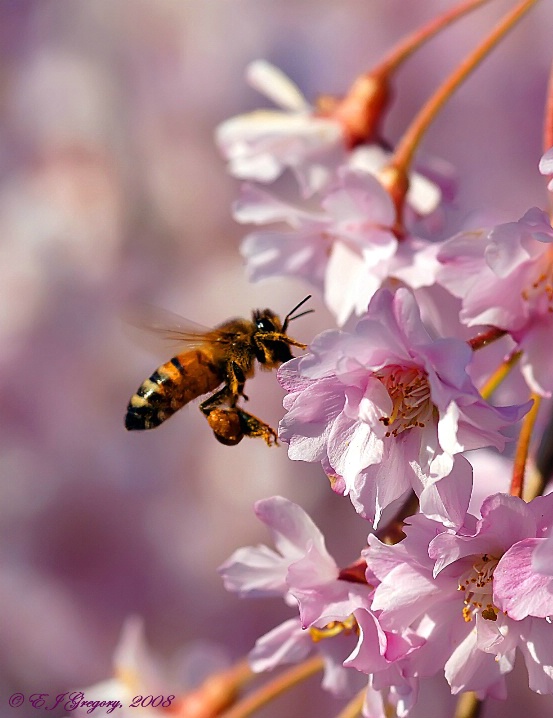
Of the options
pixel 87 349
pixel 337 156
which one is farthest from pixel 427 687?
pixel 337 156

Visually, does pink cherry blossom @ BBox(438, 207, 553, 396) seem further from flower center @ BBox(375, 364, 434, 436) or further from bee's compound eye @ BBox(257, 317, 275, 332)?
bee's compound eye @ BBox(257, 317, 275, 332)

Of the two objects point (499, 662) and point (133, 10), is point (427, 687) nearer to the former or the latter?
point (499, 662)

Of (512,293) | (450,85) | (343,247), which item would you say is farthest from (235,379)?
(450,85)

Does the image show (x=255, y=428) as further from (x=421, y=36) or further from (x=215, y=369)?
(x=421, y=36)

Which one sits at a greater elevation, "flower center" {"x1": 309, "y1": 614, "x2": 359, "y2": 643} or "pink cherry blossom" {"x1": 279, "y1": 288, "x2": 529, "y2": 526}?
"pink cherry blossom" {"x1": 279, "y1": 288, "x2": 529, "y2": 526}

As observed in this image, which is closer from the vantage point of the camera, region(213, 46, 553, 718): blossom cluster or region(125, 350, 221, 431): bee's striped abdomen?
region(213, 46, 553, 718): blossom cluster

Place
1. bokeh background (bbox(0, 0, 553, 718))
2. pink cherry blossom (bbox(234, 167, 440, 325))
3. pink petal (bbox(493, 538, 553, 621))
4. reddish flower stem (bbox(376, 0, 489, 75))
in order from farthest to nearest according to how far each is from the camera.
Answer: bokeh background (bbox(0, 0, 553, 718)) → reddish flower stem (bbox(376, 0, 489, 75)) → pink cherry blossom (bbox(234, 167, 440, 325)) → pink petal (bbox(493, 538, 553, 621))

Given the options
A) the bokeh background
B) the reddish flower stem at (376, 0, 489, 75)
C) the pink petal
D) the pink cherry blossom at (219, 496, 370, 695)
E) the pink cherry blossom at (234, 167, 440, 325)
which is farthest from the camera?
the bokeh background

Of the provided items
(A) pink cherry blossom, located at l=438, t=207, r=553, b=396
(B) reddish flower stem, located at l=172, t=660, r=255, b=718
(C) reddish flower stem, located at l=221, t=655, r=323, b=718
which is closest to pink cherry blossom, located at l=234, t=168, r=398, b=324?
Answer: (A) pink cherry blossom, located at l=438, t=207, r=553, b=396
